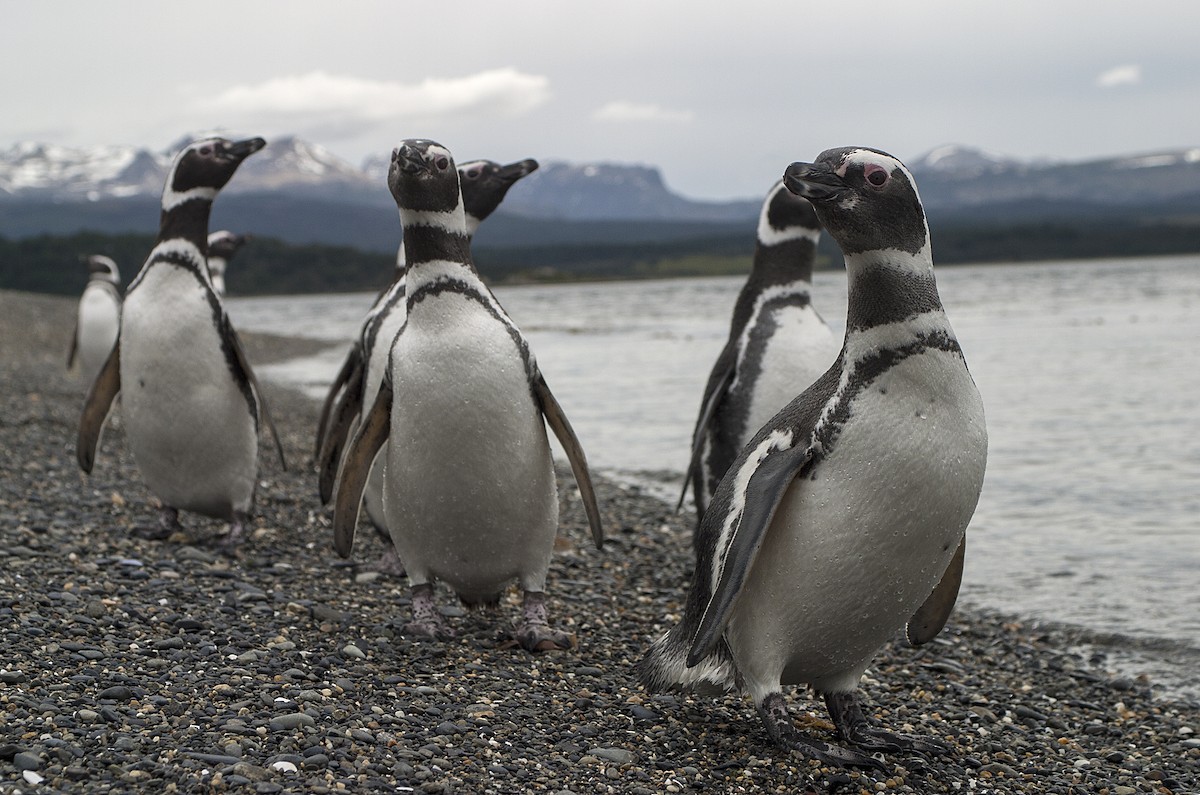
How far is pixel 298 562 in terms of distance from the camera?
19.2ft

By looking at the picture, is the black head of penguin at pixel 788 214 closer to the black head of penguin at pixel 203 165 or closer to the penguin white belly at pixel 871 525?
the black head of penguin at pixel 203 165

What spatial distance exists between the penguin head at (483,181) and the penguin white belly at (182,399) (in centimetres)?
145

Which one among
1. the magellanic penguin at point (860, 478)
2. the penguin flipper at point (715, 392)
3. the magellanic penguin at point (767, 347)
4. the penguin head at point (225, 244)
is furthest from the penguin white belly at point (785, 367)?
the penguin head at point (225, 244)

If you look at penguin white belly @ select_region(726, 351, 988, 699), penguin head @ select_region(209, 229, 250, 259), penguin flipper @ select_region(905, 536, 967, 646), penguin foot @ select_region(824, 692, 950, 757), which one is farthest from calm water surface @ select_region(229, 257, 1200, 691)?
penguin head @ select_region(209, 229, 250, 259)

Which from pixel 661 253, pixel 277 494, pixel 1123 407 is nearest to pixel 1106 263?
pixel 661 253

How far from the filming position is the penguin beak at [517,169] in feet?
18.5

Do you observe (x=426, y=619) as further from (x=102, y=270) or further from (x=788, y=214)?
(x=102, y=270)

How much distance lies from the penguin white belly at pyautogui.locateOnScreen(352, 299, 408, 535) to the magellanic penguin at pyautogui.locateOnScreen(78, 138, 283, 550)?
83 cm

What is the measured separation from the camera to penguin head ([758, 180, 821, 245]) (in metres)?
6.08

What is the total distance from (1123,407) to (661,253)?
107 metres

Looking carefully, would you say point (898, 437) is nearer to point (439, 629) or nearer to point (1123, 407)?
point (439, 629)

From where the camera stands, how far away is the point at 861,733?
371cm

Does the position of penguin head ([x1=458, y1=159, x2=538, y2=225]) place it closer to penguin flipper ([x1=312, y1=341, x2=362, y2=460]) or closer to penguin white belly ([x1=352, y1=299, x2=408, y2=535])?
penguin white belly ([x1=352, y1=299, x2=408, y2=535])

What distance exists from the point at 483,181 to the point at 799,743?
330cm
